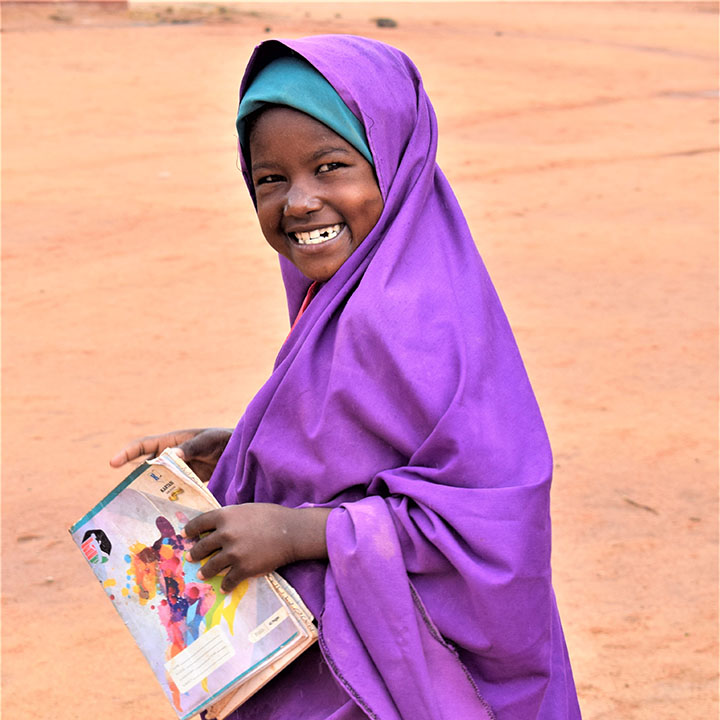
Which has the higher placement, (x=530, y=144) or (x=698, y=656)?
(x=698, y=656)

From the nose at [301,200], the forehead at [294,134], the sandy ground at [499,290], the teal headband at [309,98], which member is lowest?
the sandy ground at [499,290]

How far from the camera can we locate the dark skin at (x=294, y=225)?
5.93 ft

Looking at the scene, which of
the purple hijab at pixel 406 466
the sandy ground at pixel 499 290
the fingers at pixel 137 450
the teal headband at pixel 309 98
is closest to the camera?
the purple hijab at pixel 406 466

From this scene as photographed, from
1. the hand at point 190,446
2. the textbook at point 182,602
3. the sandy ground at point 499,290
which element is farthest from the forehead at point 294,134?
the sandy ground at point 499,290

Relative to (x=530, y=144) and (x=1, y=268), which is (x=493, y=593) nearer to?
(x=1, y=268)

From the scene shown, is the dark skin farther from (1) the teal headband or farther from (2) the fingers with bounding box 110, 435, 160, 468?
(2) the fingers with bounding box 110, 435, 160, 468

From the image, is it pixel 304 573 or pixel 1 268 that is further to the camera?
pixel 1 268

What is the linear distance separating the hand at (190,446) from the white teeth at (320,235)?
0.55m

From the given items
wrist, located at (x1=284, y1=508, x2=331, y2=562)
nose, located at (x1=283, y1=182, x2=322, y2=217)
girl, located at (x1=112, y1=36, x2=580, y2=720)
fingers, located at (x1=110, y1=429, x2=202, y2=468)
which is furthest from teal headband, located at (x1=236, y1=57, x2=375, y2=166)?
fingers, located at (x1=110, y1=429, x2=202, y2=468)

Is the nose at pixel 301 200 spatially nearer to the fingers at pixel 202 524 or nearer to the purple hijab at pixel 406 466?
the purple hijab at pixel 406 466

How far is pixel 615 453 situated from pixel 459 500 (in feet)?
11.8

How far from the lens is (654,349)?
21.6ft

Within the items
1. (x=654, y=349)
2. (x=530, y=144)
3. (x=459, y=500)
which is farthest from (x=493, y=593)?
(x=530, y=144)

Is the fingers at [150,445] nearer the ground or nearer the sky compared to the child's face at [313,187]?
nearer the ground
